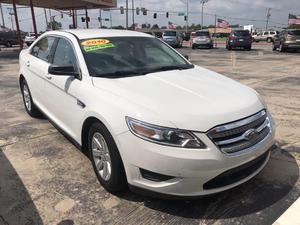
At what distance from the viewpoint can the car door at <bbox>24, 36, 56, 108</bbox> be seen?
16.6 ft

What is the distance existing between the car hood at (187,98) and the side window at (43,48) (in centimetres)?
176

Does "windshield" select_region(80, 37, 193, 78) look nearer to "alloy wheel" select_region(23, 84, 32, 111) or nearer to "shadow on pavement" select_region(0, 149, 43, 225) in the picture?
"shadow on pavement" select_region(0, 149, 43, 225)

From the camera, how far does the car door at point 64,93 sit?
3907 mm

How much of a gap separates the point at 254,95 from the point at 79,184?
2.17 metres

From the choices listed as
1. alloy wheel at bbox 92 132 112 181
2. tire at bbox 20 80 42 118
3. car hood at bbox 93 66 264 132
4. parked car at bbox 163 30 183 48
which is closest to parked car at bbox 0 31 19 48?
parked car at bbox 163 30 183 48

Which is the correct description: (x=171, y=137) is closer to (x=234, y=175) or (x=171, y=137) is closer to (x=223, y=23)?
(x=234, y=175)

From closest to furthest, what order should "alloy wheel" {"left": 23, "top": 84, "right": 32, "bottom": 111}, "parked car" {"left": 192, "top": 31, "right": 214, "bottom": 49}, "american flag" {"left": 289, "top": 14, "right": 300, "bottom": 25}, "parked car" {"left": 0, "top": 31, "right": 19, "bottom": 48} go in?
"alloy wheel" {"left": 23, "top": 84, "right": 32, "bottom": 111}, "parked car" {"left": 192, "top": 31, "right": 214, "bottom": 49}, "parked car" {"left": 0, "top": 31, "right": 19, "bottom": 48}, "american flag" {"left": 289, "top": 14, "right": 300, "bottom": 25}

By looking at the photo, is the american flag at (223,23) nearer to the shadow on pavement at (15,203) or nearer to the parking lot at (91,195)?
the parking lot at (91,195)

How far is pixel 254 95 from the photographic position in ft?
11.9

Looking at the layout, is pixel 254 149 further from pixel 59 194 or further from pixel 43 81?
pixel 43 81

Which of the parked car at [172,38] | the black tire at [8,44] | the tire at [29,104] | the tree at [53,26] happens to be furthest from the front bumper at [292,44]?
the tree at [53,26]

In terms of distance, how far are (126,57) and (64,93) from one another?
91 centimetres

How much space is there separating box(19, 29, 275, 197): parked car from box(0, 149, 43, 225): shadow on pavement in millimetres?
757

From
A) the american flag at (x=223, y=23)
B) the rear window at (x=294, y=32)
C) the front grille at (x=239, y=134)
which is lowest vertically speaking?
the american flag at (x=223, y=23)
